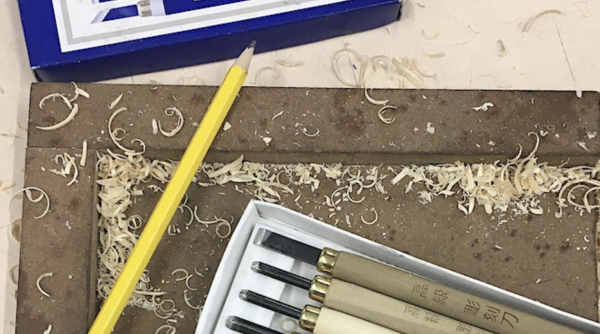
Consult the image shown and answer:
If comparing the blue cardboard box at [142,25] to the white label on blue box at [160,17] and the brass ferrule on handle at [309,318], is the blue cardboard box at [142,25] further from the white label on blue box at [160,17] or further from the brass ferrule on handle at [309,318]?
the brass ferrule on handle at [309,318]

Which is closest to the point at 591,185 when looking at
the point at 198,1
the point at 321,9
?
the point at 321,9

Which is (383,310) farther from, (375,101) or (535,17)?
(535,17)

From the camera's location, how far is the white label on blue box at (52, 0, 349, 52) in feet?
2.27

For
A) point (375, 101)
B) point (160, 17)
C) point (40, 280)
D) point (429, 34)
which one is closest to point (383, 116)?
point (375, 101)

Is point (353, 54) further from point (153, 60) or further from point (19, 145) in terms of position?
point (19, 145)

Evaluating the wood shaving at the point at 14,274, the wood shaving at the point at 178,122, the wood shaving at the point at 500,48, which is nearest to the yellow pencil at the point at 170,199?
the wood shaving at the point at 178,122

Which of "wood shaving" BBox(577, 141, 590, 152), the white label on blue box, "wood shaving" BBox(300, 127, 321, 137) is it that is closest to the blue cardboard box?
the white label on blue box

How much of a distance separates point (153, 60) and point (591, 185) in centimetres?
41

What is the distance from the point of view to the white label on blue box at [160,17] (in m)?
0.69

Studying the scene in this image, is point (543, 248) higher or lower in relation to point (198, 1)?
lower

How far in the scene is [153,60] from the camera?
0.71m

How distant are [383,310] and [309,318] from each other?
0.18 feet

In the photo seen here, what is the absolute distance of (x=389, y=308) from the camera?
1.88 feet

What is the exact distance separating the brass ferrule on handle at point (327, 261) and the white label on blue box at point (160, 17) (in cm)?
23
